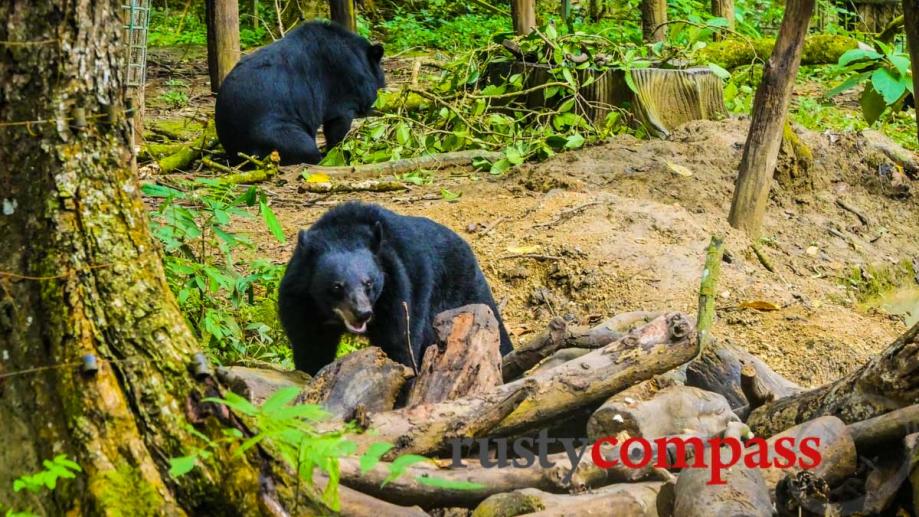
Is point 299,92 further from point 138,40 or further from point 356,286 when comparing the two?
point 356,286

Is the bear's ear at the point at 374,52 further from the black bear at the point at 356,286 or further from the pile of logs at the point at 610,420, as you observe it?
the pile of logs at the point at 610,420

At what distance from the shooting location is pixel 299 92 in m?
10.2

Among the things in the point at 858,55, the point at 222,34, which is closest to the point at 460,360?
the point at 858,55

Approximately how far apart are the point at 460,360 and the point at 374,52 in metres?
7.36

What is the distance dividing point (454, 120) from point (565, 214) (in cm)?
303

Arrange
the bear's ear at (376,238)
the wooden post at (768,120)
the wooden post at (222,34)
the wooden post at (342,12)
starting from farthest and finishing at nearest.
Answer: the wooden post at (342,12), the wooden post at (222,34), the wooden post at (768,120), the bear's ear at (376,238)

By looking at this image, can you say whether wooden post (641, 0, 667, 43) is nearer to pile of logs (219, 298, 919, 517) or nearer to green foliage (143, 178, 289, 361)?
green foliage (143, 178, 289, 361)

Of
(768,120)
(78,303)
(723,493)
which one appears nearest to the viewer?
(78,303)

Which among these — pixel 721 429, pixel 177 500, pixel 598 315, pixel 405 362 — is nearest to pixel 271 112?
pixel 598 315

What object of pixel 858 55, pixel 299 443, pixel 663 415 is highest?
pixel 858 55

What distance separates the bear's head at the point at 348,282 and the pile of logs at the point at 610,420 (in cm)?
46

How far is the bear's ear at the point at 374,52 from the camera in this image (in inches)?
426

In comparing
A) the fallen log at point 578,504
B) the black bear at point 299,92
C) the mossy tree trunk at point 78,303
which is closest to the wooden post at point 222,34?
the black bear at point 299,92

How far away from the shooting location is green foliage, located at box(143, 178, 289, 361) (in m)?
4.96
